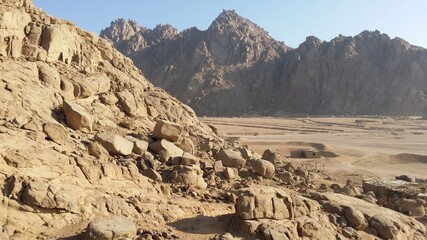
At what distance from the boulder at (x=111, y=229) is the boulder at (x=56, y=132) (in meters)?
2.65

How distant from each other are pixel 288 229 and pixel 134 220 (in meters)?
2.89

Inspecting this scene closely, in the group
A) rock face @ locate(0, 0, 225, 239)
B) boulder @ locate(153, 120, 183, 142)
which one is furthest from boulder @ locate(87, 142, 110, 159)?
boulder @ locate(153, 120, 183, 142)

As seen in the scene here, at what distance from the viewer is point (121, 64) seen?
15133 mm

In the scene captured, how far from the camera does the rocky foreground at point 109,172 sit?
689 centimetres

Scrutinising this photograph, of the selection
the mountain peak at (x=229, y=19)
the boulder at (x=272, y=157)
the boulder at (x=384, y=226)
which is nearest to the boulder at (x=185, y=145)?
the boulder at (x=272, y=157)

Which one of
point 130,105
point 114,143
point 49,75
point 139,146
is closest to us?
point 114,143

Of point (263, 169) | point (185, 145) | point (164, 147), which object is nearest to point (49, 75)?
point (164, 147)

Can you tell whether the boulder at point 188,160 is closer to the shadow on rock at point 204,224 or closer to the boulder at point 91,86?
the shadow on rock at point 204,224

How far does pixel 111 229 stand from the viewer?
6426 mm

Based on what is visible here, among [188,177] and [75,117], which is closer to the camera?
[75,117]

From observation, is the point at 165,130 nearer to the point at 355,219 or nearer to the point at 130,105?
the point at 130,105

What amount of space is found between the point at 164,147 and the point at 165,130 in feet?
2.23

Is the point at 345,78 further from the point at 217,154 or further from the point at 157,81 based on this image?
the point at 217,154

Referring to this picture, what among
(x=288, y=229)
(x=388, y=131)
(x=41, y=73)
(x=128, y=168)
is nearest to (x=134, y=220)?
(x=128, y=168)
